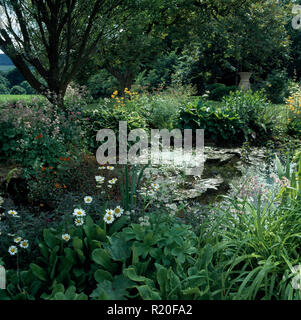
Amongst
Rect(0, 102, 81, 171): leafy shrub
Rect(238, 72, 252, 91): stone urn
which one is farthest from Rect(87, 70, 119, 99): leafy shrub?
Rect(0, 102, 81, 171): leafy shrub

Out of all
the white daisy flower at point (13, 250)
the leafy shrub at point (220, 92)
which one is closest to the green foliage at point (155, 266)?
the white daisy flower at point (13, 250)

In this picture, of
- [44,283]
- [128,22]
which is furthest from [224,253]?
[128,22]

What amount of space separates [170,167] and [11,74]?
58.5 ft

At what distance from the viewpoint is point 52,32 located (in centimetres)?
596

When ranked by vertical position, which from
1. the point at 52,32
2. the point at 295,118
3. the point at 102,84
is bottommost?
the point at 295,118

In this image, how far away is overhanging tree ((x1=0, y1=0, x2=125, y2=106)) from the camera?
587 cm

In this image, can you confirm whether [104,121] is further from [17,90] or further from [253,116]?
[17,90]

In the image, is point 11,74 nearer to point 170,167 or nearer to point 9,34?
point 9,34

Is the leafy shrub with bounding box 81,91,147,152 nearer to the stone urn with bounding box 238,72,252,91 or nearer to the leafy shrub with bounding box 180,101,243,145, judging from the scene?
the leafy shrub with bounding box 180,101,243,145

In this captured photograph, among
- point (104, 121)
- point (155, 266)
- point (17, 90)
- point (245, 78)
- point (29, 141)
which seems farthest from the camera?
point (17, 90)

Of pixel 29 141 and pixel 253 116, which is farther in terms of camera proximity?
pixel 253 116

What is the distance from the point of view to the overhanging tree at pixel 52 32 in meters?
5.87

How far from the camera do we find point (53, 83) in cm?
629

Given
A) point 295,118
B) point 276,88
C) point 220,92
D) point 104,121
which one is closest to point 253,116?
point 295,118
